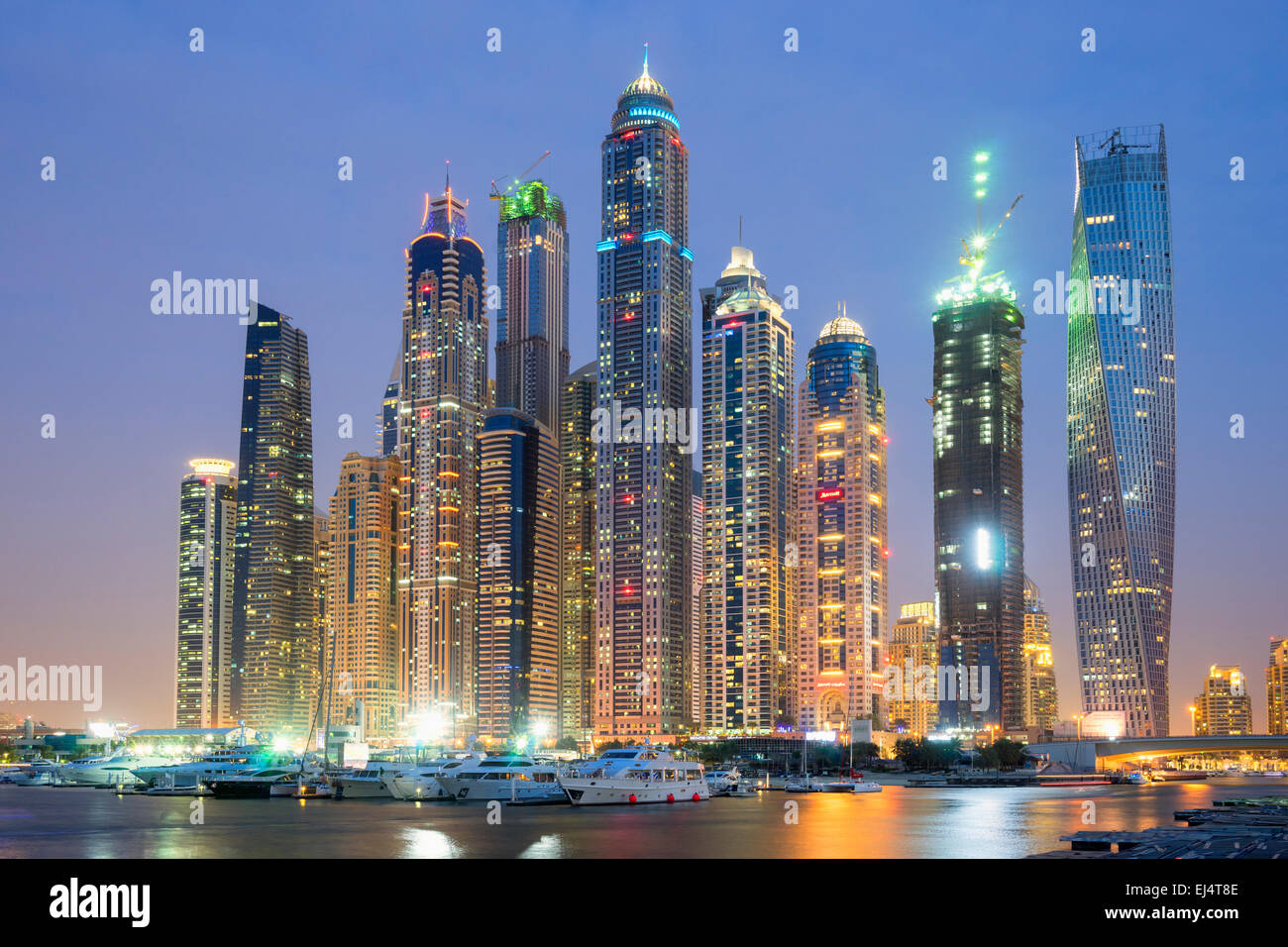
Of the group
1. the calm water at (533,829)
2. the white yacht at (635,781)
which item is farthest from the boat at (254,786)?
the white yacht at (635,781)

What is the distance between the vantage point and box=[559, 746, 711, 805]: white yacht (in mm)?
138250

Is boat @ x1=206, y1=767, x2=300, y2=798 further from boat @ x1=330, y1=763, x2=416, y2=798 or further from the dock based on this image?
the dock

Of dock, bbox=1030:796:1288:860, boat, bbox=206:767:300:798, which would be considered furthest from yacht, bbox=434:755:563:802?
dock, bbox=1030:796:1288:860

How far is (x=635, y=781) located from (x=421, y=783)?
2626 centimetres

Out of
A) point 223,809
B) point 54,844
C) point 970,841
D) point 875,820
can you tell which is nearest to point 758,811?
point 875,820

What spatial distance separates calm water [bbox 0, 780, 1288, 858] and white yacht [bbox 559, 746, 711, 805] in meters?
2.57

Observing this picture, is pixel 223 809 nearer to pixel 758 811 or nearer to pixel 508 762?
pixel 508 762

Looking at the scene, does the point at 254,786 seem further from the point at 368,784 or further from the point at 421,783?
the point at 421,783

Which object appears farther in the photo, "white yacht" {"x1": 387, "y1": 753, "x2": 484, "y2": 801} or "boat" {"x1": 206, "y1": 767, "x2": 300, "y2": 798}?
"boat" {"x1": 206, "y1": 767, "x2": 300, "y2": 798}

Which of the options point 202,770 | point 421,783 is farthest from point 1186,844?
point 202,770

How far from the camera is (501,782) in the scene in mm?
141875

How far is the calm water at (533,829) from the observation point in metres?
80.9

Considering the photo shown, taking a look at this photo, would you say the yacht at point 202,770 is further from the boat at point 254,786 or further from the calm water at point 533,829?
the calm water at point 533,829

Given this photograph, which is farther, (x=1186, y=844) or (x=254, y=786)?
(x=254, y=786)
